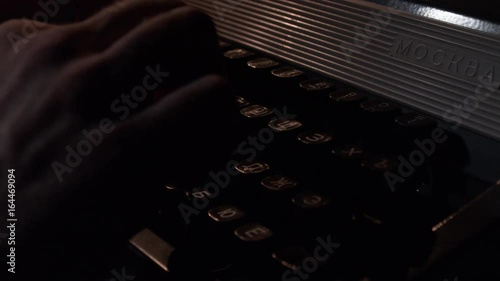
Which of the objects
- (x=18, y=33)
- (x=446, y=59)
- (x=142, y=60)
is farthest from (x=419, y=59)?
(x=18, y=33)

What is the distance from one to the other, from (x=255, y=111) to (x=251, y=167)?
0.12 meters

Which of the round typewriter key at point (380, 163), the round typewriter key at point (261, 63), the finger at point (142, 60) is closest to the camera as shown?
the finger at point (142, 60)

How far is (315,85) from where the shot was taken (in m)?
0.93

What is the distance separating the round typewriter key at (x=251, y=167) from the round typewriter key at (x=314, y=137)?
0.20ft

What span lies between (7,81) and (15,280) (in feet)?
0.75

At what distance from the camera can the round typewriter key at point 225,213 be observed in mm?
732

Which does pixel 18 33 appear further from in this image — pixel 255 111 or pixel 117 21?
pixel 255 111

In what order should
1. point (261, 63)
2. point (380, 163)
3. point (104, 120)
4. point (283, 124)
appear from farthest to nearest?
point (261, 63)
point (283, 124)
point (380, 163)
point (104, 120)

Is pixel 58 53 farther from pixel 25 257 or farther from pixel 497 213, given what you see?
pixel 497 213

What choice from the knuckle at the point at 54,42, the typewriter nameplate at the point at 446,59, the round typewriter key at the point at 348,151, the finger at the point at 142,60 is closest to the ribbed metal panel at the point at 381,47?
the typewriter nameplate at the point at 446,59

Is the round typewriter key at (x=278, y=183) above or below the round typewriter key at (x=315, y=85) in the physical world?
below

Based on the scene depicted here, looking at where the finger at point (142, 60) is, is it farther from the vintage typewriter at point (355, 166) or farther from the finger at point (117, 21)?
the vintage typewriter at point (355, 166)

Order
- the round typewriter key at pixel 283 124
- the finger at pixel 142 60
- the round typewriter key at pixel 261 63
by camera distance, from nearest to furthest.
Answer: the finger at pixel 142 60, the round typewriter key at pixel 283 124, the round typewriter key at pixel 261 63

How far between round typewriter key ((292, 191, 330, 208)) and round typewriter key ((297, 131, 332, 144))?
100 mm
